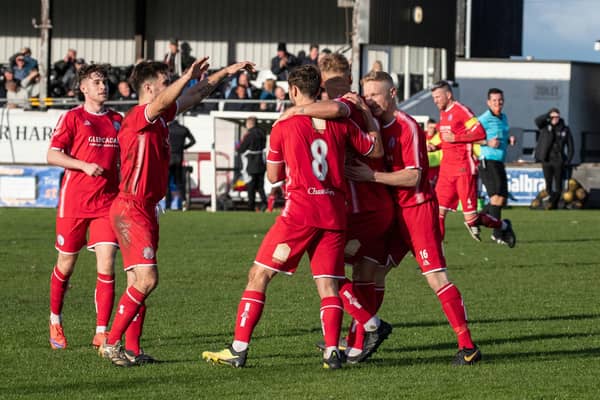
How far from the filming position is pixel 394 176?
8281 mm

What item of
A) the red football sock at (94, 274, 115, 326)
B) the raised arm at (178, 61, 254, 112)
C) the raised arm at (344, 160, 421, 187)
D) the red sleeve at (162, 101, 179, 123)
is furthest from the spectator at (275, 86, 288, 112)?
the raised arm at (344, 160, 421, 187)

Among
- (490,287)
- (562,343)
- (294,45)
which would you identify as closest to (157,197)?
(562,343)

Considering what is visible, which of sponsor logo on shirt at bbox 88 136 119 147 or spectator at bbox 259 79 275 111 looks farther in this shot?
spectator at bbox 259 79 275 111

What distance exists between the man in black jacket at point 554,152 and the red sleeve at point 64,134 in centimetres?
2127

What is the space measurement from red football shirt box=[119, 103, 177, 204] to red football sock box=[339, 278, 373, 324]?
1.44 metres

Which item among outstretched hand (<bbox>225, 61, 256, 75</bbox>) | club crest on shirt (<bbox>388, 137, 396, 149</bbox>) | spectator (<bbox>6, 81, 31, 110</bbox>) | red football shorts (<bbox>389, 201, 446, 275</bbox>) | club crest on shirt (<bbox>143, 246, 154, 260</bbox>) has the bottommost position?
club crest on shirt (<bbox>143, 246, 154, 260</bbox>)

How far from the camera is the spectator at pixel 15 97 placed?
1206 inches

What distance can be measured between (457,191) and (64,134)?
7799 mm

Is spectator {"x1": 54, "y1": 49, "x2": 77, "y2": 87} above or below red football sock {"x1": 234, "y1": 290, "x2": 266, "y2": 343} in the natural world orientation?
above

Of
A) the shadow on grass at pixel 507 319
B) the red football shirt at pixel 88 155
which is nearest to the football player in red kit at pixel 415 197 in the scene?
the shadow on grass at pixel 507 319

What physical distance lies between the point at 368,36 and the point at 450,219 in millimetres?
8455

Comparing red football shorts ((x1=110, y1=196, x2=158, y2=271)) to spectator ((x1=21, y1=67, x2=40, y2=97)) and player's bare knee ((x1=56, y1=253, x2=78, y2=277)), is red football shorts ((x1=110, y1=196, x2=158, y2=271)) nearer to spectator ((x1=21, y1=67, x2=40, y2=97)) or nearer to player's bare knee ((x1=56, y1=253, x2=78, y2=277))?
player's bare knee ((x1=56, y1=253, x2=78, y2=277))

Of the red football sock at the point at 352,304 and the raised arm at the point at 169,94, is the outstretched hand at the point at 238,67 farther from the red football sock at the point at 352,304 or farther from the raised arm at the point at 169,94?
the red football sock at the point at 352,304

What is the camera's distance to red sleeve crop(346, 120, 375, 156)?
808cm
